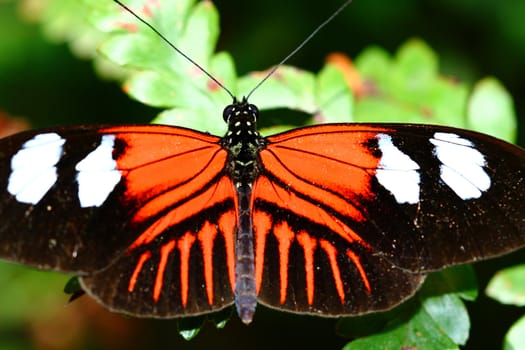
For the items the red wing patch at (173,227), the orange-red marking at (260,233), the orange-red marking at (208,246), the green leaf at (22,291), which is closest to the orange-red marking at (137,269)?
the red wing patch at (173,227)

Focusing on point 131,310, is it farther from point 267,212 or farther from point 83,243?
point 267,212

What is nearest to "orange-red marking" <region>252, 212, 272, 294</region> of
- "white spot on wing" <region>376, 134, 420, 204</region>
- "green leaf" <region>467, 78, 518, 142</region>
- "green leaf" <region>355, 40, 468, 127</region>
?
"white spot on wing" <region>376, 134, 420, 204</region>

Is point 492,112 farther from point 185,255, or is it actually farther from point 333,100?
point 185,255

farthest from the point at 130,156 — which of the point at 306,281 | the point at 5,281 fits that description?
the point at 5,281

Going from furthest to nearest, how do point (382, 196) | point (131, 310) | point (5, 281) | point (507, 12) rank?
point (507, 12) → point (5, 281) → point (382, 196) → point (131, 310)

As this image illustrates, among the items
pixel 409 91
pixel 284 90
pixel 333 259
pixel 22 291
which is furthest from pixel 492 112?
pixel 22 291

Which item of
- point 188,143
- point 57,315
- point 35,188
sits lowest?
point 35,188
